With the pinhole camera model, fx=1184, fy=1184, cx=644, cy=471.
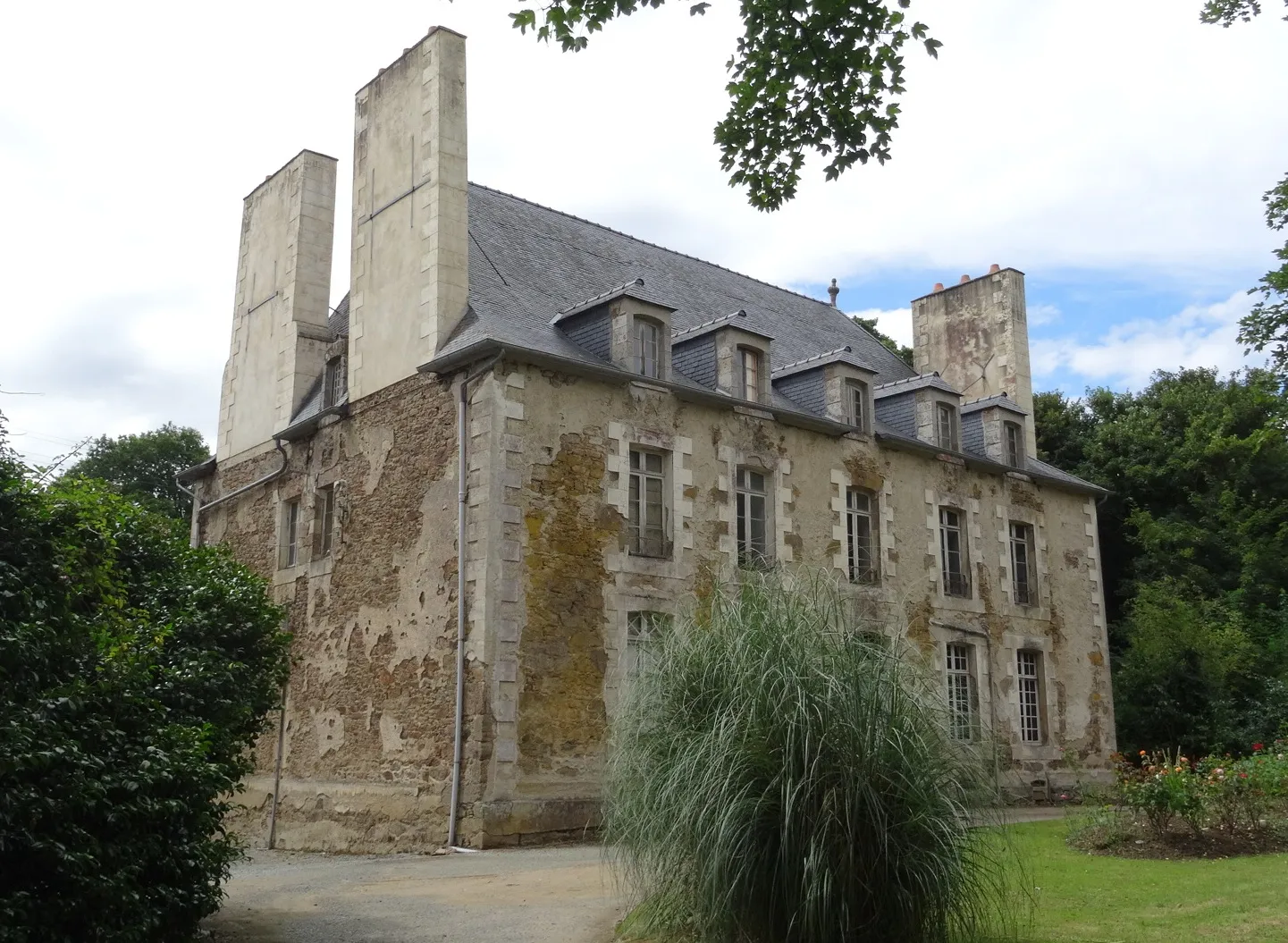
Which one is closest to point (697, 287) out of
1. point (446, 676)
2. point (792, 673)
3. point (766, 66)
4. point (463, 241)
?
point (463, 241)

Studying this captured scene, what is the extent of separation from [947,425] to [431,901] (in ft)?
40.3

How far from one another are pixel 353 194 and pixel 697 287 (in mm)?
5756

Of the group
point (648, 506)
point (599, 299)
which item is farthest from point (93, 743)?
point (599, 299)

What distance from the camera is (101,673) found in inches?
237

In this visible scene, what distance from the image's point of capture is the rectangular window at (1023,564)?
61.2 ft

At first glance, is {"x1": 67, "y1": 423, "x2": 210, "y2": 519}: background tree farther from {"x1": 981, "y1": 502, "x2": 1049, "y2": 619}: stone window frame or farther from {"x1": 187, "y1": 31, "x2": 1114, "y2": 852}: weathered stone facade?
{"x1": 981, "y1": 502, "x2": 1049, "y2": 619}: stone window frame

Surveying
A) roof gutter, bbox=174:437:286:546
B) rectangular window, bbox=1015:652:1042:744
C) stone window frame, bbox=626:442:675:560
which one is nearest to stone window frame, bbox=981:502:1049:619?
rectangular window, bbox=1015:652:1042:744

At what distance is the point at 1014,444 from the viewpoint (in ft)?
63.2

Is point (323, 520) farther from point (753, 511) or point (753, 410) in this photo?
point (753, 410)

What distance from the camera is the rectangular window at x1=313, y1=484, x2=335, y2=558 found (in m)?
15.2

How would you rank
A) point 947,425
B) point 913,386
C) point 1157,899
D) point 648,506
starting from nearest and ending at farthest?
point 1157,899 < point 648,506 < point 913,386 < point 947,425

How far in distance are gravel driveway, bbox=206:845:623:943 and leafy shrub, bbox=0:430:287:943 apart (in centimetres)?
107

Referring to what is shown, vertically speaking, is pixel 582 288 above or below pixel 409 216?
below

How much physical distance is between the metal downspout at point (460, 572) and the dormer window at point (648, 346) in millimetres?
2184
